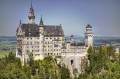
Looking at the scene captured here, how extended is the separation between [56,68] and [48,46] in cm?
735

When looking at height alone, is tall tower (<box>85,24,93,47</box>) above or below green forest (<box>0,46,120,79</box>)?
above

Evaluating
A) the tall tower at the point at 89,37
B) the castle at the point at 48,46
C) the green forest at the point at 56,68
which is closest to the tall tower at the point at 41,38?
the castle at the point at 48,46

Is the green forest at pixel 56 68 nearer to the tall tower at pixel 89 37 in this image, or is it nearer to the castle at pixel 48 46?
the castle at pixel 48 46

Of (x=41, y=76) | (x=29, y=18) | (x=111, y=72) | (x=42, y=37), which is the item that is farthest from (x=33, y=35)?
(x=111, y=72)

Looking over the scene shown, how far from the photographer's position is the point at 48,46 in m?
58.8

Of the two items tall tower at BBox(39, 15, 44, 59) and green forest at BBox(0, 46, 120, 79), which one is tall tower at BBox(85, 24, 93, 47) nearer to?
green forest at BBox(0, 46, 120, 79)

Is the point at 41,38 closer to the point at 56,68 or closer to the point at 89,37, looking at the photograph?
the point at 56,68

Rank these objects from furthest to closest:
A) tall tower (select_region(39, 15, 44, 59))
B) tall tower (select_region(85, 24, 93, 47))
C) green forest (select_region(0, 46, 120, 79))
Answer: tall tower (select_region(85, 24, 93, 47)), tall tower (select_region(39, 15, 44, 59)), green forest (select_region(0, 46, 120, 79))

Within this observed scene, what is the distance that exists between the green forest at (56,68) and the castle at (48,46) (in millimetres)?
1425

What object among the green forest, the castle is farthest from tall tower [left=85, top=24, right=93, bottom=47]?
the green forest

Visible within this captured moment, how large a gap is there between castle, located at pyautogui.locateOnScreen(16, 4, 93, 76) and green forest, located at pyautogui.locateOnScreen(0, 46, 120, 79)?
56.1 inches

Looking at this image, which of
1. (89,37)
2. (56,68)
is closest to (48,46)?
(56,68)

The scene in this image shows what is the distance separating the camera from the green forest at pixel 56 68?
151 feet

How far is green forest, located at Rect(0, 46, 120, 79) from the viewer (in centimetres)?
4601
